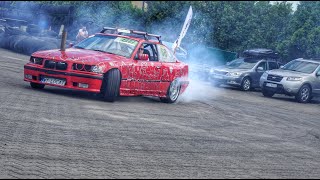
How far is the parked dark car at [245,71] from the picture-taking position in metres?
28.1

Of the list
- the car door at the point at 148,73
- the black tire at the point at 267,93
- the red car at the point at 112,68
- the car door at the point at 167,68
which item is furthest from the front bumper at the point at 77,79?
the black tire at the point at 267,93

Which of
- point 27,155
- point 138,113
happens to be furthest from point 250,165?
point 138,113

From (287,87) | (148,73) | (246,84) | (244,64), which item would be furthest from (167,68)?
(244,64)

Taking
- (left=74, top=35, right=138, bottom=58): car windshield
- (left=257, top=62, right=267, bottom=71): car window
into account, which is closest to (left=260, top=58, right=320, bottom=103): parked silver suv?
(left=257, top=62, right=267, bottom=71): car window

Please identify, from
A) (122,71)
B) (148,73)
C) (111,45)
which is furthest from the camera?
(111,45)

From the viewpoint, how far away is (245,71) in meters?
28.5

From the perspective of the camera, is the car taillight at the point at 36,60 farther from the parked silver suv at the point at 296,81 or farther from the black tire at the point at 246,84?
the black tire at the point at 246,84

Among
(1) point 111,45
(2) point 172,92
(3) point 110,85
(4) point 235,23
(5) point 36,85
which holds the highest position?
(4) point 235,23

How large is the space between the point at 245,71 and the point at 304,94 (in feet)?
13.0

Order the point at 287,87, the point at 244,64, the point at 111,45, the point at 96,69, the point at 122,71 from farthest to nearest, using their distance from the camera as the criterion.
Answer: the point at 244,64
the point at 287,87
the point at 111,45
the point at 122,71
the point at 96,69

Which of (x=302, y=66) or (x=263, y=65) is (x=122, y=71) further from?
(x=263, y=65)

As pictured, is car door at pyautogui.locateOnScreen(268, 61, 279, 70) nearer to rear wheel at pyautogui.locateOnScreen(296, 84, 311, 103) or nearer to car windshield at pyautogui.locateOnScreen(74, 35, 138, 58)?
rear wheel at pyautogui.locateOnScreen(296, 84, 311, 103)

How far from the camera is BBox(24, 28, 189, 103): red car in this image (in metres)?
14.9

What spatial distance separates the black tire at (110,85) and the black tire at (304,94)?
11219 millimetres
